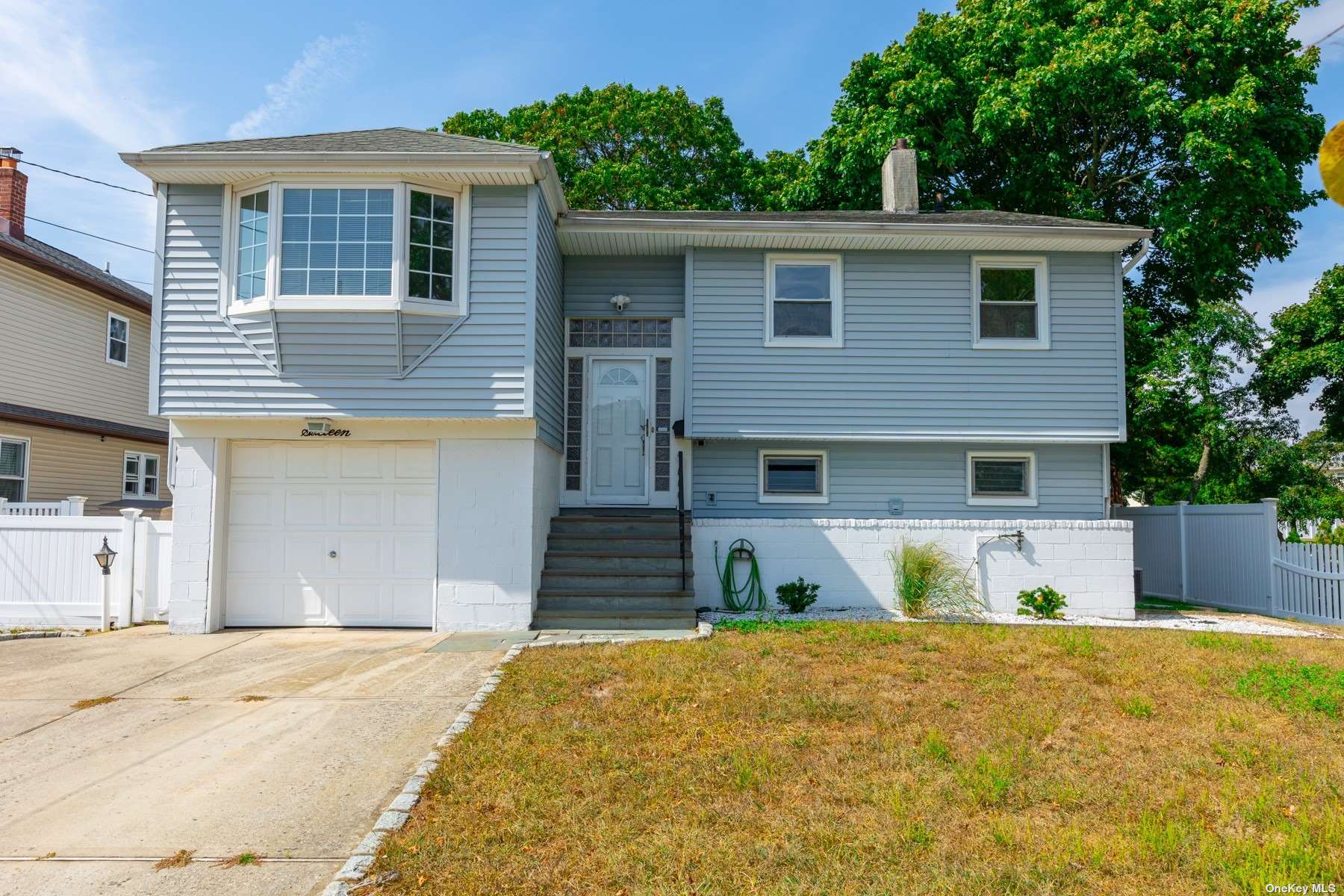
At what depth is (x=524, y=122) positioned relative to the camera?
24.6 m

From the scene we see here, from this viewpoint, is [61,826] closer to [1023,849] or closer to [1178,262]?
[1023,849]

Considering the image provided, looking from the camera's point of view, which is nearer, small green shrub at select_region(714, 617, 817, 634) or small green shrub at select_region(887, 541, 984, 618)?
small green shrub at select_region(714, 617, 817, 634)

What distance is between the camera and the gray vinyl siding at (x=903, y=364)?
36.7ft

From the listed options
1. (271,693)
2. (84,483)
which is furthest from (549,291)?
(84,483)

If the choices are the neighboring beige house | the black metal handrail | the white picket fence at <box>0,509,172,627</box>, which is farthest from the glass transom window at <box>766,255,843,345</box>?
the neighboring beige house

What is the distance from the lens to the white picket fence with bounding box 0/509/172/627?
31.1 feet

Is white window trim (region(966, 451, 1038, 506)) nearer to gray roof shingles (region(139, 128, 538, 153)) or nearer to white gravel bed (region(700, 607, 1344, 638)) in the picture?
white gravel bed (region(700, 607, 1344, 638))

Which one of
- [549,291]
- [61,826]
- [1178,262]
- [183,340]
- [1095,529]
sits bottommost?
[61,826]

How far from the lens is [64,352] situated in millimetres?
15742

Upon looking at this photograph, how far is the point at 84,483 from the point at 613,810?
54.7 ft

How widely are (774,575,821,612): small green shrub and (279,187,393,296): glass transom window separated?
5.78m

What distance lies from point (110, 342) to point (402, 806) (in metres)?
17.2

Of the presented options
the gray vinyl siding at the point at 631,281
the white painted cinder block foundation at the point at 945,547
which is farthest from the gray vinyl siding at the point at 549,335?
the white painted cinder block foundation at the point at 945,547

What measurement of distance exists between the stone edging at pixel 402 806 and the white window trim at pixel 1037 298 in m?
7.99
